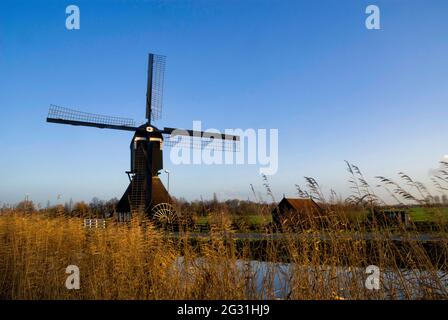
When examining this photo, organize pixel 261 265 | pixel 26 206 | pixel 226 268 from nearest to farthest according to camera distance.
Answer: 1. pixel 226 268
2. pixel 261 265
3. pixel 26 206

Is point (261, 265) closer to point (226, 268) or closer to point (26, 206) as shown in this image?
point (226, 268)

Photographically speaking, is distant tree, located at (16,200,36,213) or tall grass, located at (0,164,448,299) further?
distant tree, located at (16,200,36,213)

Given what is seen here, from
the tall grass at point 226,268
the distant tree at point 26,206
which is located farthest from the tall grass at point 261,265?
the distant tree at point 26,206

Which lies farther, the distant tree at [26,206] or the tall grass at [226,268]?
the distant tree at [26,206]

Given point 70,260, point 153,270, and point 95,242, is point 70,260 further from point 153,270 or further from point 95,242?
point 153,270

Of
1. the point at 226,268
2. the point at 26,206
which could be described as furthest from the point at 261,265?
the point at 26,206

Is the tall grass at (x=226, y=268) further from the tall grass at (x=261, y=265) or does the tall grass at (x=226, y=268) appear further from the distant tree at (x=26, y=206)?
the distant tree at (x=26, y=206)

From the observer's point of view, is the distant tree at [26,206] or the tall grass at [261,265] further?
the distant tree at [26,206]

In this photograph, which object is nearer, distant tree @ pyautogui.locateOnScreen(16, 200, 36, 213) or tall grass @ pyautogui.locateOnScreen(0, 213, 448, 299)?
tall grass @ pyautogui.locateOnScreen(0, 213, 448, 299)

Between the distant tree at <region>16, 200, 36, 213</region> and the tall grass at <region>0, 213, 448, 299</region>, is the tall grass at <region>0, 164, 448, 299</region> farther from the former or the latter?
the distant tree at <region>16, 200, 36, 213</region>

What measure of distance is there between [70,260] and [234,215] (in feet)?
9.09

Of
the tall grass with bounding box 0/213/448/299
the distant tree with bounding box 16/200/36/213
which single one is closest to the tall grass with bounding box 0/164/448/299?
the tall grass with bounding box 0/213/448/299
